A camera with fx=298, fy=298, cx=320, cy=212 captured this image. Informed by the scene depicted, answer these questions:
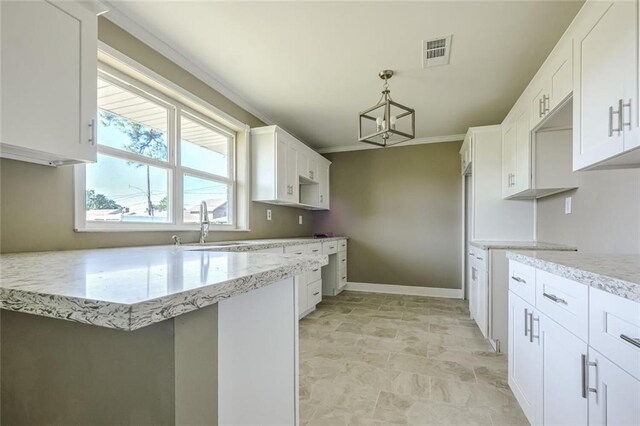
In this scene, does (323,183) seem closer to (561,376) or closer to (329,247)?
(329,247)

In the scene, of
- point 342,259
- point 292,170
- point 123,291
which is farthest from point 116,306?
point 342,259

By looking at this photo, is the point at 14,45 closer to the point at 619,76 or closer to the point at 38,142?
the point at 38,142

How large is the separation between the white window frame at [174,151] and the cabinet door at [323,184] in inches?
62.9

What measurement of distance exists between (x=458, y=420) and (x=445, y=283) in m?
3.08

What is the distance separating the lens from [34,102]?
4.16 feet

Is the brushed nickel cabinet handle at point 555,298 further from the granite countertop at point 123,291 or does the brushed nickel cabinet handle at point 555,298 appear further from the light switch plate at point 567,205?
the light switch plate at point 567,205

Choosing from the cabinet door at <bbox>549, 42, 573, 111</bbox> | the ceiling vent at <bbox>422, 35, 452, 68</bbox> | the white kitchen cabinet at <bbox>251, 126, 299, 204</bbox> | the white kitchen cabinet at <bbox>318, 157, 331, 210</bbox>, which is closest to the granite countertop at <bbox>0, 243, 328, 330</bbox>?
the cabinet door at <bbox>549, 42, 573, 111</bbox>

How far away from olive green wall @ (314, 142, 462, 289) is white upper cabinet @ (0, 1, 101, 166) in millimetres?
3970

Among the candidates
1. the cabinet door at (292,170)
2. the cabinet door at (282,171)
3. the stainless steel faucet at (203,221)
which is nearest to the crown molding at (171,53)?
the cabinet door at (282,171)

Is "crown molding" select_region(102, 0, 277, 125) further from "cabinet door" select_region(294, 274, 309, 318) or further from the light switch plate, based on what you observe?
the light switch plate

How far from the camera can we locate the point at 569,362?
1.15 metres

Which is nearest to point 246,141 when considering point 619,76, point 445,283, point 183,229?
point 183,229

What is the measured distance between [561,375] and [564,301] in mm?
308

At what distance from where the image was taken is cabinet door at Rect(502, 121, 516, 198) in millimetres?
2832
